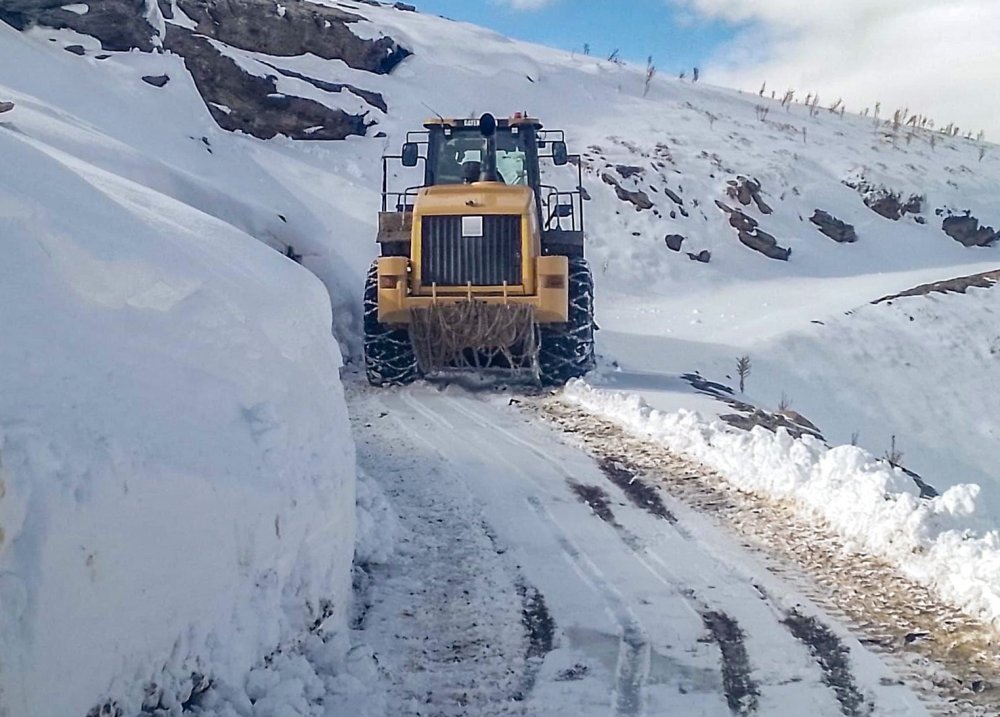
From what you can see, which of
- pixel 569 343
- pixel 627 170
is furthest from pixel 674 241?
pixel 569 343

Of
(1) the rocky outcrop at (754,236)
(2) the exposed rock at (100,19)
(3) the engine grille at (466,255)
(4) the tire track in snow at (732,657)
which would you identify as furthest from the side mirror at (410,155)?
(1) the rocky outcrop at (754,236)

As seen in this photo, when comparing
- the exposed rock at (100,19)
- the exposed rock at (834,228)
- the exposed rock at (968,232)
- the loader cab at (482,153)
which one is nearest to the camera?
the loader cab at (482,153)

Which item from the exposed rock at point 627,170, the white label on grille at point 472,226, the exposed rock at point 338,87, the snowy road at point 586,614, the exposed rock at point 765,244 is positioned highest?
the exposed rock at point 338,87

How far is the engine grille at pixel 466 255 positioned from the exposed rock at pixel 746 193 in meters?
15.2

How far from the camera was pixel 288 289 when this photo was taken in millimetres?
5340

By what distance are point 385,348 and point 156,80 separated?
10720 mm

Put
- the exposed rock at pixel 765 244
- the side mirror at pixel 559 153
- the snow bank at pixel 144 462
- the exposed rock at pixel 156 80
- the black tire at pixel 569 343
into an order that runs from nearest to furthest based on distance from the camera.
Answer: the snow bank at pixel 144 462 < the black tire at pixel 569 343 < the side mirror at pixel 559 153 < the exposed rock at pixel 156 80 < the exposed rock at pixel 765 244

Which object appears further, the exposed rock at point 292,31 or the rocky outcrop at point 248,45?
the exposed rock at point 292,31

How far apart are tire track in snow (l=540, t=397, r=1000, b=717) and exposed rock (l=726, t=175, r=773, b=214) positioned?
18.4 meters

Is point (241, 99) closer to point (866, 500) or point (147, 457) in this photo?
point (866, 500)

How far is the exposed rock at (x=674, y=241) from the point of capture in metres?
22.3

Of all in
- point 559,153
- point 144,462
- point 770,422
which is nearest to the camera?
point 144,462

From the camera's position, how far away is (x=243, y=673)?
3.51 meters

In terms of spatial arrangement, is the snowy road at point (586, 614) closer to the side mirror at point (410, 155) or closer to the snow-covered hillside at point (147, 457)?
the snow-covered hillside at point (147, 457)
